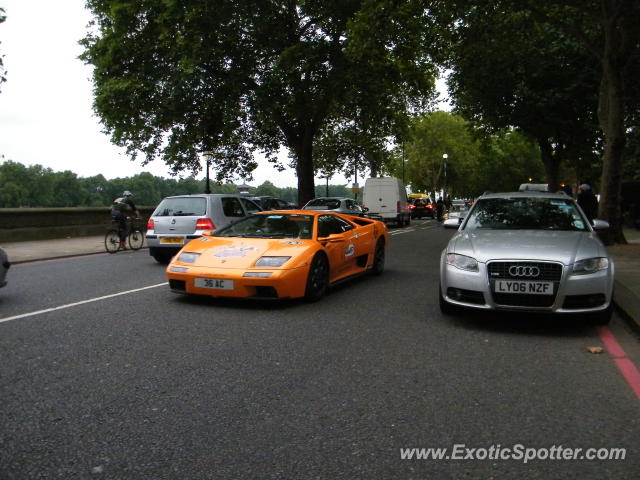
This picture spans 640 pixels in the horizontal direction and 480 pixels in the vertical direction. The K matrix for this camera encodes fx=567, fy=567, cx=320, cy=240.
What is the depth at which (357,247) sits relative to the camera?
9117mm

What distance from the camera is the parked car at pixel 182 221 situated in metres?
12.0

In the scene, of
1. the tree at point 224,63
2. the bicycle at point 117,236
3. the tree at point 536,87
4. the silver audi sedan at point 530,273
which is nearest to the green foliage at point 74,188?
the tree at point 536,87

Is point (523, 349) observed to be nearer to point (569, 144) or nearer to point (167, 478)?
point (167, 478)

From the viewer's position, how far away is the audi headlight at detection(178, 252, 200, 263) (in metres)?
7.40

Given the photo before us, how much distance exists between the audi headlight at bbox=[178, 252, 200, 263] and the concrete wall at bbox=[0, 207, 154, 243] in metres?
12.0

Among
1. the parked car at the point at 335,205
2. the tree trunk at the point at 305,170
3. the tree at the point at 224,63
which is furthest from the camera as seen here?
the tree trunk at the point at 305,170

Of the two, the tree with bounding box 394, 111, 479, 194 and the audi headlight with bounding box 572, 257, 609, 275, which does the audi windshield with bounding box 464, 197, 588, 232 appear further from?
the tree with bounding box 394, 111, 479, 194

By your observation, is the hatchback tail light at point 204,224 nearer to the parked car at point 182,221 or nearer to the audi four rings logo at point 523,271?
the parked car at point 182,221

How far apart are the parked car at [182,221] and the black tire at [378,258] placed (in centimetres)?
381

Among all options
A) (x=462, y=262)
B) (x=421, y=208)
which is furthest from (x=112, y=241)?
(x=421, y=208)

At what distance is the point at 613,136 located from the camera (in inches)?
590

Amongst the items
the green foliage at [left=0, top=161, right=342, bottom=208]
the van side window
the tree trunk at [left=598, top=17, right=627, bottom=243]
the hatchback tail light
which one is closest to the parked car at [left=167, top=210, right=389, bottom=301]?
the hatchback tail light

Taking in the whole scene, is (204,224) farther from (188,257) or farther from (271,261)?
(271,261)

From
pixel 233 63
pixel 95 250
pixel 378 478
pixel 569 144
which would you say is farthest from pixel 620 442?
pixel 569 144
